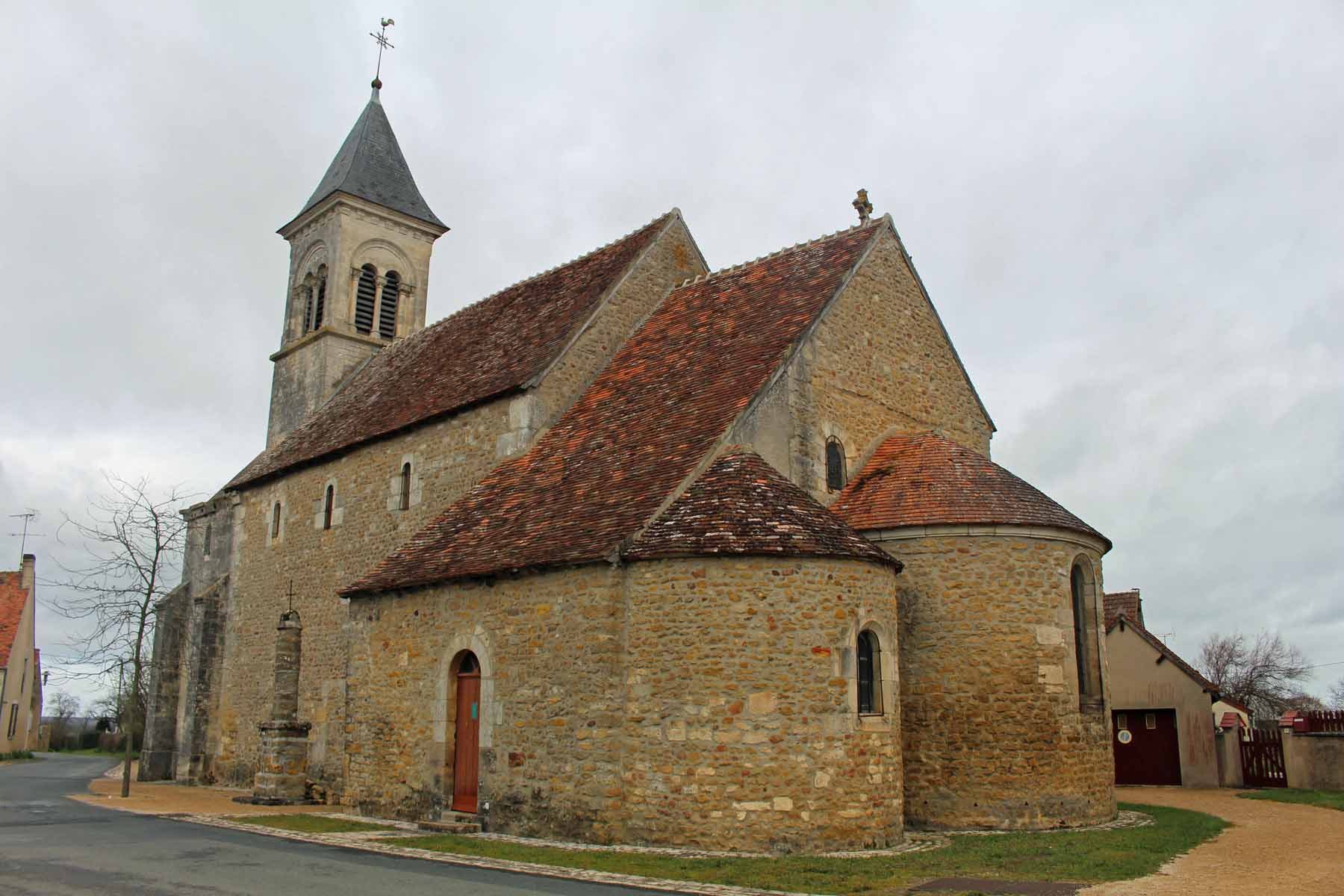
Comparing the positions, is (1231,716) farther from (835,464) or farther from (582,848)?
(582,848)

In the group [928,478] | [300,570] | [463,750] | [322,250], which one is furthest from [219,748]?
[928,478]

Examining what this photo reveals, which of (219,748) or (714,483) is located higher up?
(714,483)

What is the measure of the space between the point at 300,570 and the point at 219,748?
5.11 m

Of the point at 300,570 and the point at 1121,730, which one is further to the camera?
the point at 1121,730

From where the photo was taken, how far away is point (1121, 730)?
24.2m

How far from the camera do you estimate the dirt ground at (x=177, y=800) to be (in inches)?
683

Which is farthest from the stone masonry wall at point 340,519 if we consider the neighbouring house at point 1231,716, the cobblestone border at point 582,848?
the neighbouring house at point 1231,716

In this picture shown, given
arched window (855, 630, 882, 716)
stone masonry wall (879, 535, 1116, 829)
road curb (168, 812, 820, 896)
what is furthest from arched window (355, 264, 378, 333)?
arched window (855, 630, 882, 716)

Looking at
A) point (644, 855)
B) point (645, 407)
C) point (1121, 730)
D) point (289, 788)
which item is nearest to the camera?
point (644, 855)

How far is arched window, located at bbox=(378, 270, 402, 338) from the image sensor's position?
29.4 meters

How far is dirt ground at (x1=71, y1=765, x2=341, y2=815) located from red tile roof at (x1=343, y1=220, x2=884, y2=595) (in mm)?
4192

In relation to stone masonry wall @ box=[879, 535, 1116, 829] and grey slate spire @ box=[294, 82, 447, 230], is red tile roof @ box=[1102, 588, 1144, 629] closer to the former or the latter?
stone masonry wall @ box=[879, 535, 1116, 829]

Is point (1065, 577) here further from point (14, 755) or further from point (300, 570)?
point (14, 755)

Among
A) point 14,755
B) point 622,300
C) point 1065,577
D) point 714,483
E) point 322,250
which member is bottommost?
point 14,755
